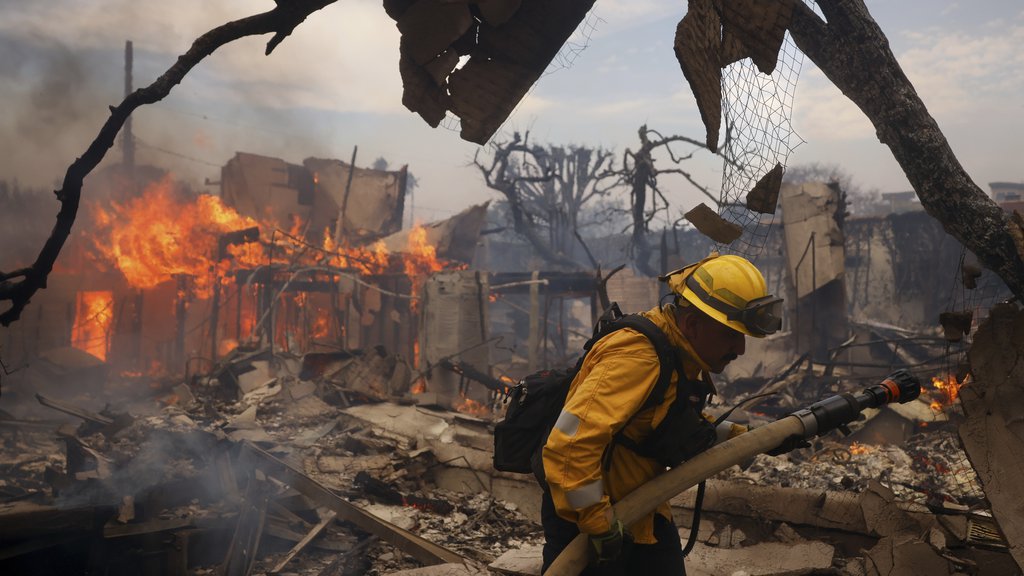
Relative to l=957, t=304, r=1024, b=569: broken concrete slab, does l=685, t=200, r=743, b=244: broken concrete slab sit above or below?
above

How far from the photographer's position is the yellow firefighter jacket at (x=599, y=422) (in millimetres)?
2541

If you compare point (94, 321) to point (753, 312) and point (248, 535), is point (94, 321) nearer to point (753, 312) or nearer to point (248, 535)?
point (248, 535)

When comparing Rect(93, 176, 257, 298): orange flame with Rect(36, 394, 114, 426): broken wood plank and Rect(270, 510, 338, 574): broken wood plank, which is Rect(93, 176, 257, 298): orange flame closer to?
Rect(36, 394, 114, 426): broken wood plank

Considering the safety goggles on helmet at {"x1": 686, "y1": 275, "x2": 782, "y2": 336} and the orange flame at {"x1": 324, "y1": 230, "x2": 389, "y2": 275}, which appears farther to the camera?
the orange flame at {"x1": 324, "y1": 230, "x2": 389, "y2": 275}

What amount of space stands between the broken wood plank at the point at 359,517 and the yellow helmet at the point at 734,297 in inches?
132

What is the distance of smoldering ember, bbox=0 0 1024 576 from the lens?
3.43 meters

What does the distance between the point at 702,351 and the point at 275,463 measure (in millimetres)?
5823

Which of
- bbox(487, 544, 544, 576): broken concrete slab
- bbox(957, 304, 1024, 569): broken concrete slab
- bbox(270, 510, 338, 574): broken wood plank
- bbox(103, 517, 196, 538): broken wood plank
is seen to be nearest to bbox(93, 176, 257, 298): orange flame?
bbox(270, 510, 338, 574): broken wood plank

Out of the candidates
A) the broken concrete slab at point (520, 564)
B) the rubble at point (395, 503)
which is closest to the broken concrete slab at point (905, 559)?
the rubble at point (395, 503)

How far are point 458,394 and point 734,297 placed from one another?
38.9 feet

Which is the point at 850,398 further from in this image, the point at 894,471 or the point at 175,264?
the point at 175,264

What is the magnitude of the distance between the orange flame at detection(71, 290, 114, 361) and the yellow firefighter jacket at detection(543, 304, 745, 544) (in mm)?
25558

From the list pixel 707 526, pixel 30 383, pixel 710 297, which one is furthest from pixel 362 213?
pixel 710 297

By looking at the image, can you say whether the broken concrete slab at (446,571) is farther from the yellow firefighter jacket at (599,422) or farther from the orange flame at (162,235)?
the orange flame at (162,235)
